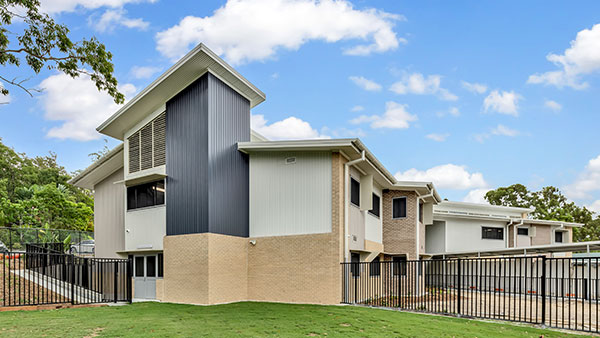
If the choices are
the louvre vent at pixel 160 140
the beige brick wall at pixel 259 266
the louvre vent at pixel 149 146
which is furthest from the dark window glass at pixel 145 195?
the beige brick wall at pixel 259 266

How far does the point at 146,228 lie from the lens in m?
18.8

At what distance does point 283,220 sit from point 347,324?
21.4 ft

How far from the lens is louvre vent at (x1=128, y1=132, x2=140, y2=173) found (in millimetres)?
19594

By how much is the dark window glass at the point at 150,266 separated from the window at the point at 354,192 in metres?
8.43

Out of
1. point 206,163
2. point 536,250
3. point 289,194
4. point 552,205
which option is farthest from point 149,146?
point 552,205

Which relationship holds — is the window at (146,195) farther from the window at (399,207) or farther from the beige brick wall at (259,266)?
the window at (399,207)

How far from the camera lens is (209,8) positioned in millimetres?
14883

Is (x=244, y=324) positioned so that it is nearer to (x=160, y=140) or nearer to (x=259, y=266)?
(x=259, y=266)

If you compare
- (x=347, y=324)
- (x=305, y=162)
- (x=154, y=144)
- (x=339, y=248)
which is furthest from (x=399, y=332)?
(x=154, y=144)

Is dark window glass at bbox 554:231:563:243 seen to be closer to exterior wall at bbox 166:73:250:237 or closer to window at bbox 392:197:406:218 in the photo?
window at bbox 392:197:406:218

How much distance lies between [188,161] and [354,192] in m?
6.73

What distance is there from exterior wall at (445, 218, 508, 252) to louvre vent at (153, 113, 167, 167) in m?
20.4

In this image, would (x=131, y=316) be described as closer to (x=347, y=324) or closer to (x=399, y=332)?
(x=347, y=324)

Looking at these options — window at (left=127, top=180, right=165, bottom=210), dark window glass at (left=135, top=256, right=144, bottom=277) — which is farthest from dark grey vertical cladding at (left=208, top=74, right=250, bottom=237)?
dark window glass at (left=135, top=256, right=144, bottom=277)
